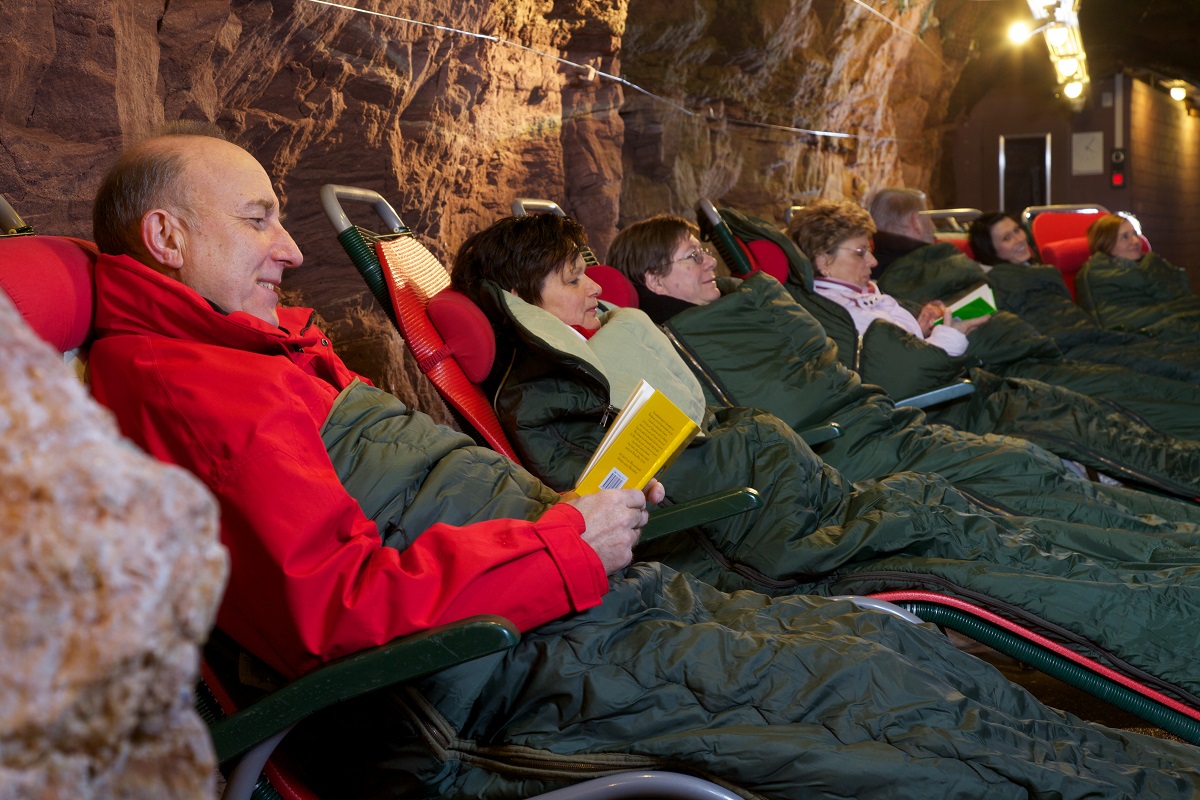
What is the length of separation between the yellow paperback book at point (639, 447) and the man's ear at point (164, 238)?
0.64m

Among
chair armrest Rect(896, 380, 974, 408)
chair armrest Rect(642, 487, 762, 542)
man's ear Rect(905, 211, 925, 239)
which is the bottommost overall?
chair armrest Rect(896, 380, 974, 408)

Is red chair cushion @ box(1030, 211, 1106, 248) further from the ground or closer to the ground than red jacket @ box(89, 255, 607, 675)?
closer to the ground

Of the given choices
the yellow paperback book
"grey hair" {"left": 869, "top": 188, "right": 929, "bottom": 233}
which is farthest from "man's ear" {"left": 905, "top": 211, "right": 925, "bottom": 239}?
the yellow paperback book

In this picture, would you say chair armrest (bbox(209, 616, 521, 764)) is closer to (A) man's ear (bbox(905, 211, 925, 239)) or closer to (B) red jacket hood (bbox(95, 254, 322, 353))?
(B) red jacket hood (bbox(95, 254, 322, 353))

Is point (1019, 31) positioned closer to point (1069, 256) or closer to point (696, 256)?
point (1069, 256)

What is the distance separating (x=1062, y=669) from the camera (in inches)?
64.5

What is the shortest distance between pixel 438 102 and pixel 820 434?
1785 millimetres

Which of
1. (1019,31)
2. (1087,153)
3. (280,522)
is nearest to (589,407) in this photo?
(280,522)

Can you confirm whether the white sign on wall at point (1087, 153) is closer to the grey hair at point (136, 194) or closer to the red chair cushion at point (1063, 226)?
the red chair cushion at point (1063, 226)

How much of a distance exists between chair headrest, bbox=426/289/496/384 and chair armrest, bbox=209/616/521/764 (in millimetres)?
1055

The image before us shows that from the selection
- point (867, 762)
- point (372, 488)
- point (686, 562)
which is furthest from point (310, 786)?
point (686, 562)

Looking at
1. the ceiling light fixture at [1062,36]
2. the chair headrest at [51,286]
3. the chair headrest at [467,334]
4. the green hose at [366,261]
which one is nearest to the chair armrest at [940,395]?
the chair headrest at [467,334]

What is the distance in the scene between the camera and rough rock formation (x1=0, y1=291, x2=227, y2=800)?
0.42 metres

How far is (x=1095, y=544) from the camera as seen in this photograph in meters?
1.94
